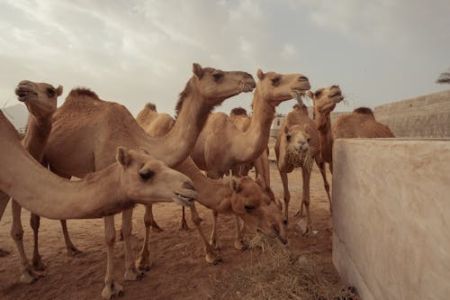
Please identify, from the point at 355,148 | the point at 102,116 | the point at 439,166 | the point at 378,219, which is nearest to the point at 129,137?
the point at 102,116

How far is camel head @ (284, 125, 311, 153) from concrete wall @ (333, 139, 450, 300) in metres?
2.54

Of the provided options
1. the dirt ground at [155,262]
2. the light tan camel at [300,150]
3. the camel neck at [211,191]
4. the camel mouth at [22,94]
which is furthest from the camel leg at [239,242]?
the camel mouth at [22,94]

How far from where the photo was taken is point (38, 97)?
5.10 metres

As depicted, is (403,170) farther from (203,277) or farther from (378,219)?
(203,277)

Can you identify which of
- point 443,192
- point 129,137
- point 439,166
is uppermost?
point 129,137

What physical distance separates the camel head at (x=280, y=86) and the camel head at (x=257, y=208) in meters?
1.85

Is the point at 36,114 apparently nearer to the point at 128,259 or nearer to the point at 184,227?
the point at 128,259

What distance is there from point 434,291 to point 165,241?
5.87 m

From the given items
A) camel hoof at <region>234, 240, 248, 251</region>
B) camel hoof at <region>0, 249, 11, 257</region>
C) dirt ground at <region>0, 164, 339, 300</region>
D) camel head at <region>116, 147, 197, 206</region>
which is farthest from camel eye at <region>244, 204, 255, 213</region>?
camel hoof at <region>0, 249, 11, 257</region>

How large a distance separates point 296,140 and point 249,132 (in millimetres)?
942

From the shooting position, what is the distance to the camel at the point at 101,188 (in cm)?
326

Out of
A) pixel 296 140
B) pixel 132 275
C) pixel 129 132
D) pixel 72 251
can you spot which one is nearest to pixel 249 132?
pixel 296 140

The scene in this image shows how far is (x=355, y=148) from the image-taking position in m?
3.80

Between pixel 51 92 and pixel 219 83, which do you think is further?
pixel 219 83
